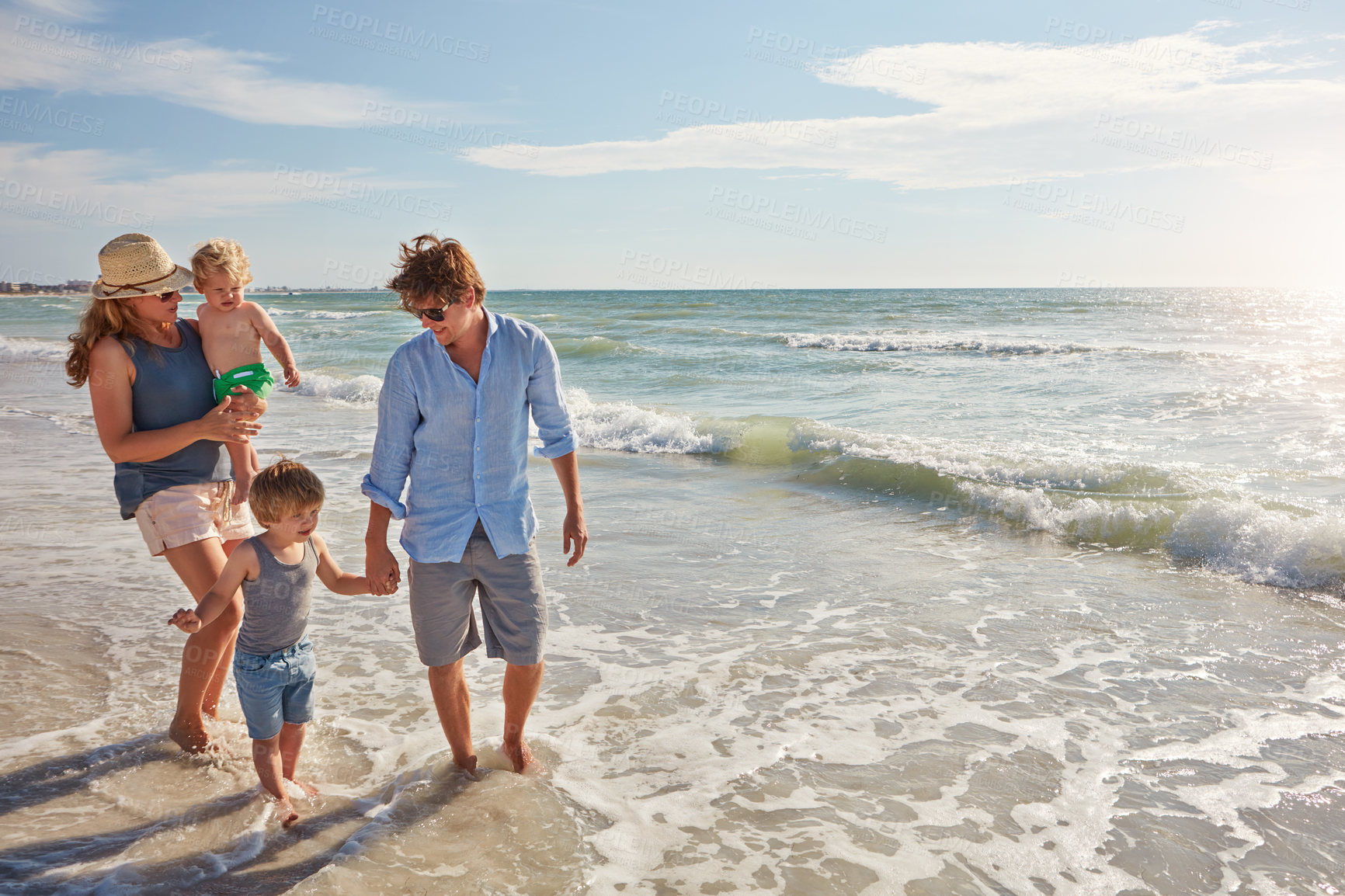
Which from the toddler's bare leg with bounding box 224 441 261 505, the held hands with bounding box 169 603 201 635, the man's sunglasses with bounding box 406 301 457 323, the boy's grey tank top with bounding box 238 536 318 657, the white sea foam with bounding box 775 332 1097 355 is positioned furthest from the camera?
the white sea foam with bounding box 775 332 1097 355

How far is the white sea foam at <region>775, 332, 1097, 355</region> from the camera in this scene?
2512 centimetres

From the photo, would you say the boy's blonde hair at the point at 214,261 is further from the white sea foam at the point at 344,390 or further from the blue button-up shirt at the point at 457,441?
the white sea foam at the point at 344,390

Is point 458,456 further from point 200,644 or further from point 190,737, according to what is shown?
point 190,737

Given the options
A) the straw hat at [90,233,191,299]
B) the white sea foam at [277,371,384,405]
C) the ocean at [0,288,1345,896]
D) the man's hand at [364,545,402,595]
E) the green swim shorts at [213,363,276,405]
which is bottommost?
the ocean at [0,288,1345,896]

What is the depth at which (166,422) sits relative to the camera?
10.5 feet

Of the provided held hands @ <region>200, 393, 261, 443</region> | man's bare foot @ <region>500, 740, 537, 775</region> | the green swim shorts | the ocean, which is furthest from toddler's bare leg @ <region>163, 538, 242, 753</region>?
man's bare foot @ <region>500, 740, 537, 775</region>

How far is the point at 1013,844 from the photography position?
315cm

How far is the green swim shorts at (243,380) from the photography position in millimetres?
3266

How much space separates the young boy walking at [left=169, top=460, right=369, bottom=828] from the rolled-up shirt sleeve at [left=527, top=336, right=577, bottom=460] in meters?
0.83

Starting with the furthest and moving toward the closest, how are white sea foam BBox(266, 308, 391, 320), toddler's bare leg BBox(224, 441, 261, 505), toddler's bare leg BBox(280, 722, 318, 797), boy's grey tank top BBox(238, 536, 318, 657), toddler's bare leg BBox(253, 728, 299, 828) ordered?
white sea foam BBox(266, 308, 391, 320)
toddler's bare leg BBox(224, 441, 261, 505)
toddler's bare leg BBox(280, 722, 318, 797)
toddler's bare leg BBox(253, 728, 299, 828)
boy's grey tank top BBox(238, 536, 318, 657)

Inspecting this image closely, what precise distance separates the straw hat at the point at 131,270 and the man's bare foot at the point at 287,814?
200 cm

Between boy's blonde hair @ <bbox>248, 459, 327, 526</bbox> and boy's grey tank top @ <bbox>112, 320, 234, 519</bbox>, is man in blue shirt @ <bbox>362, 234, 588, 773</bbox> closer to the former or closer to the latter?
boy's blonde hair @ <bbox>248, 459, 327, 526</bbox>

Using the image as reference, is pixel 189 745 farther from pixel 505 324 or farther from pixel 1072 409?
pixel 1072 409

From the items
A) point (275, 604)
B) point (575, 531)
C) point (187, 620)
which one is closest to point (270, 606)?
point (275, 604)
